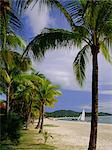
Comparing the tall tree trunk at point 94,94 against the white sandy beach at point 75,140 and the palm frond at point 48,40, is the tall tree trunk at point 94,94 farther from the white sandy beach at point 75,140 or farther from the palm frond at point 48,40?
the white sandy beach at point 75,140


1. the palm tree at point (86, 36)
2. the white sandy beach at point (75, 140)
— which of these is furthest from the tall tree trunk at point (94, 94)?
the white sandy beach at point (75, 140)

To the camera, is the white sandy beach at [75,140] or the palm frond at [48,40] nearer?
the palm frond at [48,40]

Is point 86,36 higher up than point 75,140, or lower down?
higher up

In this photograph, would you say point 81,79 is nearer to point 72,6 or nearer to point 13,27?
point 72,6

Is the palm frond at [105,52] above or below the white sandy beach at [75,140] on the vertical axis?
above

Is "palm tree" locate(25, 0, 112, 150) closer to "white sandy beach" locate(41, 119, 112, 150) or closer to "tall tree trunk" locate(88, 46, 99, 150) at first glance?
"tall tree trunk" locate(88, 46, 99, 150)

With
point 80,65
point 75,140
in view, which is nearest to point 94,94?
point 80,65

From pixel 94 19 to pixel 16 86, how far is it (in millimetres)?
23327

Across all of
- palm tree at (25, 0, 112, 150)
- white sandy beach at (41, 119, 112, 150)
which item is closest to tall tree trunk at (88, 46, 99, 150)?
palm tree at (25, 0, 112, 150)

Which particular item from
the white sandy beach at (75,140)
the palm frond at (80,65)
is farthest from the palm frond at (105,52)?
the white sandy beach at (75,140)

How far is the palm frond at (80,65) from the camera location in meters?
13.9

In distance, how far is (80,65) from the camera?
1413 centimetres

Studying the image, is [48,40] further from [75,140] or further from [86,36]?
[75,140]

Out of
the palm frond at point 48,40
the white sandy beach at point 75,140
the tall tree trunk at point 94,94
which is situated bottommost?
the white sandy beach at point 75,140
